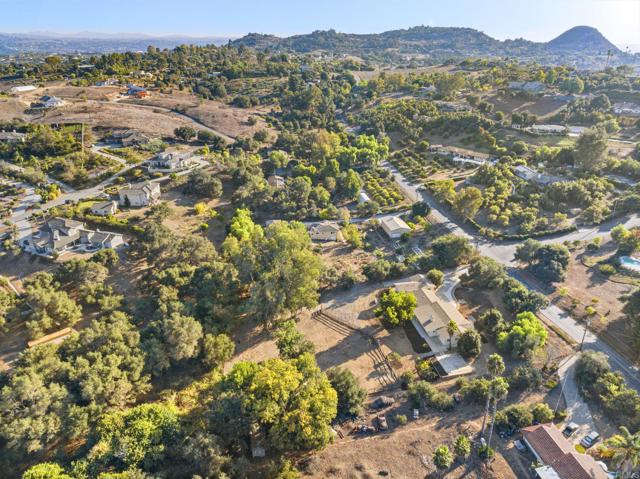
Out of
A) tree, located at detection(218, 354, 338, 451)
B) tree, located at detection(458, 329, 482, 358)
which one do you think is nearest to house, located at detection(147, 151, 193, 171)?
tree, located at detection(218, 354, 338, 451)

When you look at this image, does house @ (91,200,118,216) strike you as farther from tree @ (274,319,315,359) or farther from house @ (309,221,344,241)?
tree @ (274,319,315,359)

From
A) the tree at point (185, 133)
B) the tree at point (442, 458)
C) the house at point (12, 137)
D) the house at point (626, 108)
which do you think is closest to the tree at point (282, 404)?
the tree at point (442, 458)

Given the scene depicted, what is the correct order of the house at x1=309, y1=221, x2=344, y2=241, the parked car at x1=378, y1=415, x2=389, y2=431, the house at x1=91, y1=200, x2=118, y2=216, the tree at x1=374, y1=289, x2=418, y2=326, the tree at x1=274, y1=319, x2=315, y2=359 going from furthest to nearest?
the house at x1=309, y1=221, x2=344, y2=241
the house at x1=91, y1=200, x2=118, y2=216
the tree at x1=374, y1=289, x2=418, y2=326
the tree at x1=274, y1=319, x2=315, y2=359
the parked car at x1=378, y1=415, x2=389, y2=431

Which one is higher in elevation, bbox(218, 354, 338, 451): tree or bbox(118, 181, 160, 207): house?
bbox(118, 181, 160, 207): house

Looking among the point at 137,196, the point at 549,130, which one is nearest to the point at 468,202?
the point at 549,130

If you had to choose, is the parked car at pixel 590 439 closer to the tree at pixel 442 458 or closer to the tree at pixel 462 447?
the tree at pixel 462 447

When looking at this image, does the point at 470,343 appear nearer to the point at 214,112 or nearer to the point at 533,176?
the point at 533,176
